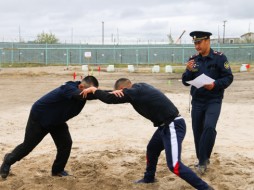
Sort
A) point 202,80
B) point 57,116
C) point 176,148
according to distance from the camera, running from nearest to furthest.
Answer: point 176,148, point 57,116, point 202,80

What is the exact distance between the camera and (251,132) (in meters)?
9.42

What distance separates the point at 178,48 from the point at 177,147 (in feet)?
136

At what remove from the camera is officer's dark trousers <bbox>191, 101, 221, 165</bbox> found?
19.7 feet

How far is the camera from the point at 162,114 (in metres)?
5.13

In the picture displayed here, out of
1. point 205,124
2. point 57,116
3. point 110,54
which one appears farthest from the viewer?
point 110,54

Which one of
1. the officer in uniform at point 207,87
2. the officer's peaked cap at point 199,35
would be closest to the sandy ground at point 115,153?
the officer in uniform at point 207,87

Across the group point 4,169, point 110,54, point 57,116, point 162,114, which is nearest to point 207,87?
point 162,114

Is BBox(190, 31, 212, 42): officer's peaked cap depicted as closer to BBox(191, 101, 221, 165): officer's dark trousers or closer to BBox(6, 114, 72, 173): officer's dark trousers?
BBox(191, 101, 221, 165): officer's dark trousers

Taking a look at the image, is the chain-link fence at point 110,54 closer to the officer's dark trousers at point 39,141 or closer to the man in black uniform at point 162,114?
the officer's dark trousers at point 39,141

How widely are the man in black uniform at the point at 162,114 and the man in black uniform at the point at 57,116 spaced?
27 centimetres

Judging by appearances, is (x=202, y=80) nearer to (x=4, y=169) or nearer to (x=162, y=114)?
(x=162, y=114)

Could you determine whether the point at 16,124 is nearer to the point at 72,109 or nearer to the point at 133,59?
the point at 72,109

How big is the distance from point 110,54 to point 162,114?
137ft

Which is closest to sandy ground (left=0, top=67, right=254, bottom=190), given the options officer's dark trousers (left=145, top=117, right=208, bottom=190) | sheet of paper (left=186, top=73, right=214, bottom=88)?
officer's dark trousers (left=145, top=117, right=208, bottom=190)
